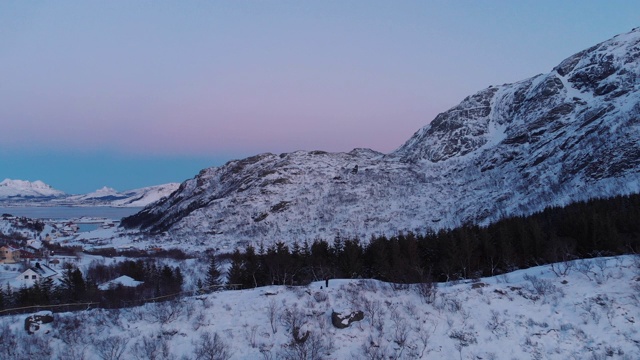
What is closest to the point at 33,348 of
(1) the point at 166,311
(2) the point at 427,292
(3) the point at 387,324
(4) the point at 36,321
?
(4) the point at 36,321

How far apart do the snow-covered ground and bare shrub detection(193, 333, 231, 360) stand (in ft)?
0.31

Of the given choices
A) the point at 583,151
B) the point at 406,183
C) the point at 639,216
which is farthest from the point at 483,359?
the point at 406,183

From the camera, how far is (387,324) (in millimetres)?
19922

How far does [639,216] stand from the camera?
137 ft

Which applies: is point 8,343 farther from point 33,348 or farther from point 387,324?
point 387,324

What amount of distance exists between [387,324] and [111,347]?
12545mm

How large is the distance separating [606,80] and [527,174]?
87596 millimetres

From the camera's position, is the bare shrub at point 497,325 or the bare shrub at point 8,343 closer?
the bare shrub at point 8,343

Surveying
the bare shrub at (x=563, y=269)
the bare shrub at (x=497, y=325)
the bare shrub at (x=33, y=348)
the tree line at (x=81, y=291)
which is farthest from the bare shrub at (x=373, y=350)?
the tree line at (x=81, y=291)

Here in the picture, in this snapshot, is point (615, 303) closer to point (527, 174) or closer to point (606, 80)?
point (527, 174)

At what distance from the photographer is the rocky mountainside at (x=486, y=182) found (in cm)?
10569

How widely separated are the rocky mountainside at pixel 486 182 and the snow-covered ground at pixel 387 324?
7438 centimetres

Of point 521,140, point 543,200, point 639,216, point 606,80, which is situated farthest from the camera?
point 606,80

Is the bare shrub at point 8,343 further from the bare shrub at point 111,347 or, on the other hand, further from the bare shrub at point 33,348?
the bare shrub at point 111,347
